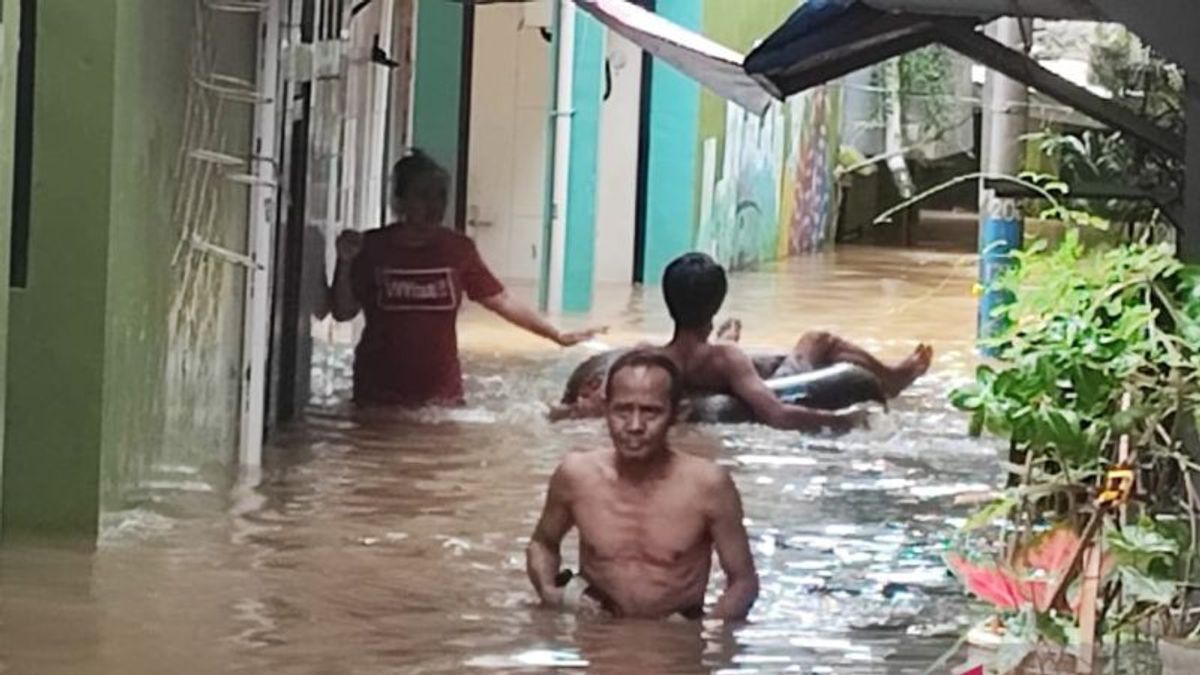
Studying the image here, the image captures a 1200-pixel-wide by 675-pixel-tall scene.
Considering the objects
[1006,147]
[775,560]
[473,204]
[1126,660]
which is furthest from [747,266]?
[1126,660]

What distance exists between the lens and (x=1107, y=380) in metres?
4.23

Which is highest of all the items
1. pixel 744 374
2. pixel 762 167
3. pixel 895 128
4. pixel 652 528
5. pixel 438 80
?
pixel 895 128

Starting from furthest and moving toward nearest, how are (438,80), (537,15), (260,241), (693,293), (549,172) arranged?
(537,15)
(438,80)
(549,172)
(693,293)
(260,241)

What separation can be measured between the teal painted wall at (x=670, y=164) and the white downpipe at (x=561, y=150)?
12.5 feet

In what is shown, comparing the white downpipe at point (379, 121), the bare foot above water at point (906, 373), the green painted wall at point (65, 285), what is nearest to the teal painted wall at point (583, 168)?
the white downpipe at point (379, 121)

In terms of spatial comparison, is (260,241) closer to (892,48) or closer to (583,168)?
(892,48)

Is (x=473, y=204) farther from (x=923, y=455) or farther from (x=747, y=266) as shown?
(x=923, y=455)

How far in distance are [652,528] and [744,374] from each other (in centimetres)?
460

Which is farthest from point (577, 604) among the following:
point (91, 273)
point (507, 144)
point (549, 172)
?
point (507, 144)

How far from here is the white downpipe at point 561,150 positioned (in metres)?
18.8

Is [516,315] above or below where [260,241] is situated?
below

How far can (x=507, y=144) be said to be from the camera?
21.6 m

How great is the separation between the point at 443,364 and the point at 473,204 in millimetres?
9311

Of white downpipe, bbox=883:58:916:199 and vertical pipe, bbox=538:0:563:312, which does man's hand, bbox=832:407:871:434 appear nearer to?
vertical pipe, bbox=538:0:563:312
